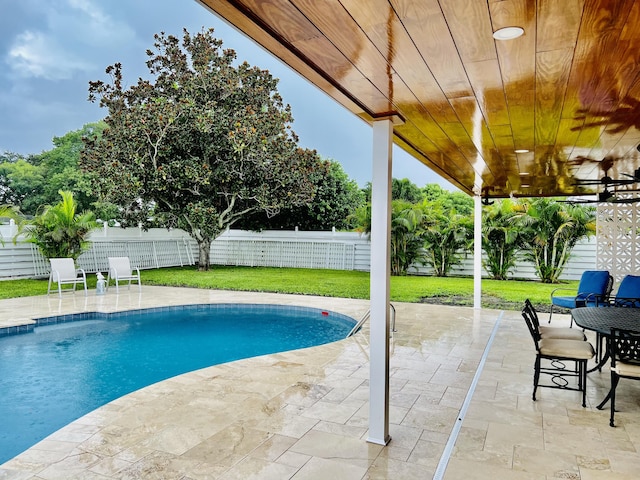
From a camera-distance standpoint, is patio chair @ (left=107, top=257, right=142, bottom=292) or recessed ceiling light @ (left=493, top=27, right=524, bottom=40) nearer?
recessed ceiling light @ (left=493, top=27, right=524, bottom=40)

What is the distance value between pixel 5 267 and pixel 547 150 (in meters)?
12.6

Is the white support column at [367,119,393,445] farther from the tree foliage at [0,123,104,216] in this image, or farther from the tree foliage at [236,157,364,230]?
the tree foliage at [0,123,104,216]

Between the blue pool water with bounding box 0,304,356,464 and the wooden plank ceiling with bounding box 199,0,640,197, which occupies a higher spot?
the wooden plank ceiling with bounding box 199,0,640,197

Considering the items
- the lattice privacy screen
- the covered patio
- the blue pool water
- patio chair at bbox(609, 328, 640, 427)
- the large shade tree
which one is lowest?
the blue pool water

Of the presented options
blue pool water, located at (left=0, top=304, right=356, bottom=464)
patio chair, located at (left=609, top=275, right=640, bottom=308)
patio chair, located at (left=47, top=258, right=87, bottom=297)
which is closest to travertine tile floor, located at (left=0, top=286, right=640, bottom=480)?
blue pool water, located at (left=0, top=304, right=356, bottom=464)

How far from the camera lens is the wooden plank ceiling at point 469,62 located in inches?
73.8

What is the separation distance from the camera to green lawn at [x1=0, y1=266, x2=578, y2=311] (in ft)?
34.3

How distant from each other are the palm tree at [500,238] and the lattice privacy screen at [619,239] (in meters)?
4.24

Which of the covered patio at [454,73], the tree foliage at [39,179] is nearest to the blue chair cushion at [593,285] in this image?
the covered patio at [454,73]

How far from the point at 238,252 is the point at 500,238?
916 cm

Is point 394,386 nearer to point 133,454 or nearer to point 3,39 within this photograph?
point 133,454

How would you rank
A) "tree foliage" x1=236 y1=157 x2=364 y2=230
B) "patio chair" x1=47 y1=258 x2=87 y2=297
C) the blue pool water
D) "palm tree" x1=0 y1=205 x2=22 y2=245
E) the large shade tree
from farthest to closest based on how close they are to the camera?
1. "tree foliage" x1=236 y1=157 x2=364 y2=230
2. the large shade tree
3. "palm tree" x1=0 y1=205 x2=22 y2=245
4. "patio chair" x1=47 y1=258 x2=87 y2=297
5. the blue pool water

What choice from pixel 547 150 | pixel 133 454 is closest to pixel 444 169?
pixel 547 150

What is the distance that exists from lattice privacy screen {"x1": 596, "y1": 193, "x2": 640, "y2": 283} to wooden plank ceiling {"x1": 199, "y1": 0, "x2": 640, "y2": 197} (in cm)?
472
